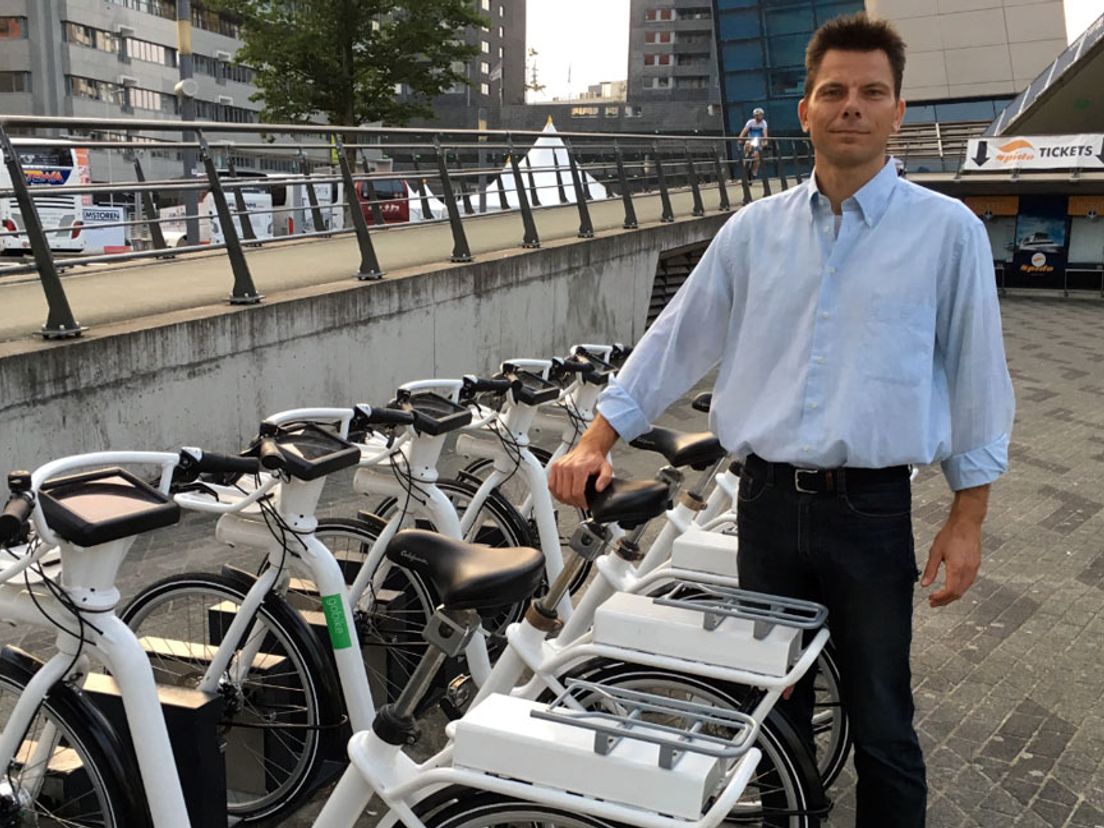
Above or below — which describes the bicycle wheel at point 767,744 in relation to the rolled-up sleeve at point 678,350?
below

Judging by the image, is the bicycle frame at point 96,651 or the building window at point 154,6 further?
the building window at point 154,6

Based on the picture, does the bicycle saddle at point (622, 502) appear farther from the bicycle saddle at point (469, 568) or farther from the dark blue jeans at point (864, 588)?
the bicycle saddle at point (469, 568)

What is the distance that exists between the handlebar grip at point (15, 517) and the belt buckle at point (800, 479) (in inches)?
63.8

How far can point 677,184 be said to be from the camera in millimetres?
18047

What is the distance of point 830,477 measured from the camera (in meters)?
2.56

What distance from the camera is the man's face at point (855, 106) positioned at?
2.51 m

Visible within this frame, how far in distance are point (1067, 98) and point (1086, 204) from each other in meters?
14.7

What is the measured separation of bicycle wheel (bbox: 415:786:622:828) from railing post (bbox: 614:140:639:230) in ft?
39.6

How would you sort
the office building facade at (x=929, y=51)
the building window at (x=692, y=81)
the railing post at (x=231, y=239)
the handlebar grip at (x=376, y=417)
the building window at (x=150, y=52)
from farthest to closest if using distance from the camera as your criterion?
1. the building window at (x=692, y=81)
2. the building window at (x=150, y=52)
3. the office building facade at (x=929, y=51)
4. the railing post at (x=231, y=239)
5. the handlebar grip at (x=376, y=417)

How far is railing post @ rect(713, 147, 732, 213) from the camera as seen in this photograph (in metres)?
18.4

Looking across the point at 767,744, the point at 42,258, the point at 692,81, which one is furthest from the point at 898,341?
the point at 692,81

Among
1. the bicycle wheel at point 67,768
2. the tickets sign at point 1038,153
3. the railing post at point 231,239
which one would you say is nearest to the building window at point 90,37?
the tickets sign at point 1038,153

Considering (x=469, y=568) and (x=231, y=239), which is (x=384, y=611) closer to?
(x=469, y=568)

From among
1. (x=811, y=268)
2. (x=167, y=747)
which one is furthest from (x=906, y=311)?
(x=167, y=747)
